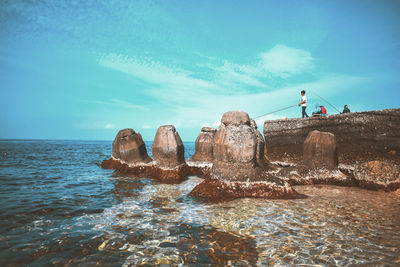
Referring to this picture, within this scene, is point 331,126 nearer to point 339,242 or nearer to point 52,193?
point 339,242

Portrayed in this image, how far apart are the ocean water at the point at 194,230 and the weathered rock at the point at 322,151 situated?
5.63ft

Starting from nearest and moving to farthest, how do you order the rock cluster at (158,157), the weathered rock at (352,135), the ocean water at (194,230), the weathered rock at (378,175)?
1. the ocean water at (194,230)
2. the weathered rock at (378,175)
3. the weathered rock at (352,135)
4. the rock cluster at (158,157)

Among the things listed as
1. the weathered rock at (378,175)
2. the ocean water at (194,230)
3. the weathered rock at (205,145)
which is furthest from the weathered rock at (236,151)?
the weathered rock at (205,145)

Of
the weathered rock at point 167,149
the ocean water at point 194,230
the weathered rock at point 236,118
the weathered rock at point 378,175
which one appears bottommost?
the ocean water at point 194,230

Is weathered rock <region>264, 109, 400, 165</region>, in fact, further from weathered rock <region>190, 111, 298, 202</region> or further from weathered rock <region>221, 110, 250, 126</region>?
weathered rock <region>221, 110, 250, 126</region>

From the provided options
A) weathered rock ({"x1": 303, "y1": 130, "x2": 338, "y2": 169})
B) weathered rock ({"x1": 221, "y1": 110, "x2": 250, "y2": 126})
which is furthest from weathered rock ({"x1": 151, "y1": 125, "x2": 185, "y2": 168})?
weathered rock ({"x1": 303, "y1": 130, "x2": 338, "y2": 169})

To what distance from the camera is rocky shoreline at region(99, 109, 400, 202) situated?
6.93 meters

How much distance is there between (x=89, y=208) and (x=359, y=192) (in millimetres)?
8855

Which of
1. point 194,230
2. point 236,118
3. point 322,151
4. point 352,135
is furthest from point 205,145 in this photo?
point 194,230

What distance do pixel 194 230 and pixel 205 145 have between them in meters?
8.37

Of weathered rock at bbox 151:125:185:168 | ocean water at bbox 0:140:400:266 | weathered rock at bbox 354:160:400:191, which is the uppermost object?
weathered rock at bbox 151:125:185:168

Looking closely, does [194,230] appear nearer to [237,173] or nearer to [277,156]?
[237,173]

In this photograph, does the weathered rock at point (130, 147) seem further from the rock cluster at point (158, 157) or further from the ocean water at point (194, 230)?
the ocean water at point (194, 230)

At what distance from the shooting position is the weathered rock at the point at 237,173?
22.0ft
